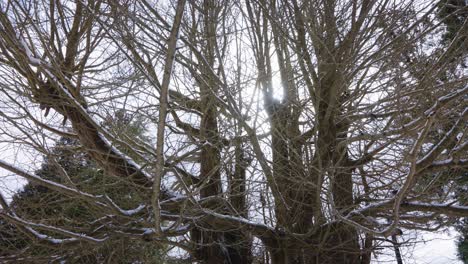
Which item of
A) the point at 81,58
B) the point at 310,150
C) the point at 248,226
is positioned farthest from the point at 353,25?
the point at 81,58

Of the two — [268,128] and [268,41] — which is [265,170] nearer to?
[268,128]

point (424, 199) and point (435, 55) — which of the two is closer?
point (435, 55)

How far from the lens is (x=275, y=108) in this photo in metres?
3.71

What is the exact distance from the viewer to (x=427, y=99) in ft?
12.5

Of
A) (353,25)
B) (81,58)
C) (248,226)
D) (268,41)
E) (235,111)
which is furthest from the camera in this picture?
(248,226)

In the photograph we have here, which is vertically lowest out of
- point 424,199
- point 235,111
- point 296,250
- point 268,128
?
point 296,250

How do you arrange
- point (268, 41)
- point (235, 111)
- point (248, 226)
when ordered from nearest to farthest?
point (235, 111)
point (268, 41)
point (248, 226)

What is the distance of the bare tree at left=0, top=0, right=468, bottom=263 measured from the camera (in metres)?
3.27

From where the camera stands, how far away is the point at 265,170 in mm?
3686

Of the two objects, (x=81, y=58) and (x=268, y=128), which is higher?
(x=81, y=58)

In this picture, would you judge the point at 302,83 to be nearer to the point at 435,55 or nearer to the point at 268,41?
the point at 268,41

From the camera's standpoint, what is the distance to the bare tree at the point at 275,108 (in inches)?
129

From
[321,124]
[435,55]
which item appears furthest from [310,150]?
[435,55]

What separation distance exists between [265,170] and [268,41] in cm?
125
